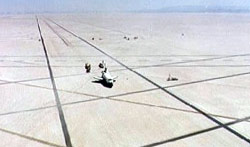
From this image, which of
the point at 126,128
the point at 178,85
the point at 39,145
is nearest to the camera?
the point at 39,145

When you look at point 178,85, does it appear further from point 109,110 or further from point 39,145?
point 39,145

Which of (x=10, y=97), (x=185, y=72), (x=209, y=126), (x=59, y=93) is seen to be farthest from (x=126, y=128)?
(x=185, y=72)

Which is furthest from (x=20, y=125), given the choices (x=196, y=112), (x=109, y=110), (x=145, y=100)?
(x=196, y=112)

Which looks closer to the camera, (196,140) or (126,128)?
(196,140)

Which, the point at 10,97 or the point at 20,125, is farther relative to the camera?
the point at 10,97

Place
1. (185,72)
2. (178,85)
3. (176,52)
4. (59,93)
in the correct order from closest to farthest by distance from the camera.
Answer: (59,93) < (178,85) < (185,72) < (176,52)

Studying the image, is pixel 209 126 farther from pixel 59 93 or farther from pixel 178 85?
pixel 59 93

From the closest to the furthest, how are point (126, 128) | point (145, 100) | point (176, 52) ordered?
point (126, 128)
point (145, 100)
point (176, 52)

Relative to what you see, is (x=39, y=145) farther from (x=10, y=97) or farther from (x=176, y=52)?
(x=176, y=52)

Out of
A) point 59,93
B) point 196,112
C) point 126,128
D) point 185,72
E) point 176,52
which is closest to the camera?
point 126,128
